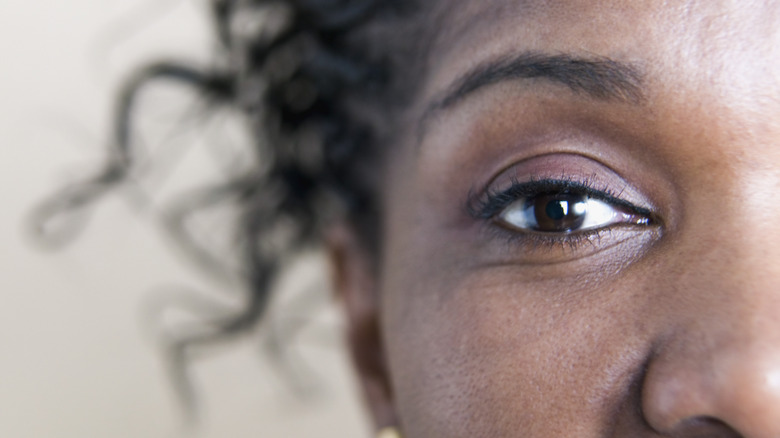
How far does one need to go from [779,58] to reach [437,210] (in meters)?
0.35

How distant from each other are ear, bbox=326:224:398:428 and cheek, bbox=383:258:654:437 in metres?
0.20

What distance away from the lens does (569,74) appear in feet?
2.16

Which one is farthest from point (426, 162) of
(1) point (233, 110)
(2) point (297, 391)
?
(2) point (297, 391)

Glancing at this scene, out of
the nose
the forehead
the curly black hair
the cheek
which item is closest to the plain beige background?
the curly black hair

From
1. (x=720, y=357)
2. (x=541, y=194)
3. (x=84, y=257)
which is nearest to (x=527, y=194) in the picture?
A: (x=541, y=194)

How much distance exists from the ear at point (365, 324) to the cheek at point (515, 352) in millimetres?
200

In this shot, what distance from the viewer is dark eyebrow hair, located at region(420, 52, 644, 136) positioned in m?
0.63

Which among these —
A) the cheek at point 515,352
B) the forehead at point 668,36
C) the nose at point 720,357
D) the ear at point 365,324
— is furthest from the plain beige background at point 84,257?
the nose at point 720,357

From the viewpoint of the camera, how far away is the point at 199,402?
1493mm

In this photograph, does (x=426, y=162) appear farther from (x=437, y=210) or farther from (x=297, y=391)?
(x=297, y=391)

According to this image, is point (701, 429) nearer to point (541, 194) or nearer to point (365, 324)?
point (541, 194)

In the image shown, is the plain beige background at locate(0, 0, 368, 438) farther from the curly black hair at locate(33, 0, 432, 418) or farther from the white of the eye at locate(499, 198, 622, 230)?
the white of the eye at locate(499, 198, 622, 230)

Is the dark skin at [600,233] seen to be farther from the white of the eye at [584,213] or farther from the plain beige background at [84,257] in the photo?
the plain beige background at [84,257]

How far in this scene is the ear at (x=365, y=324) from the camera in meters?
1.01
